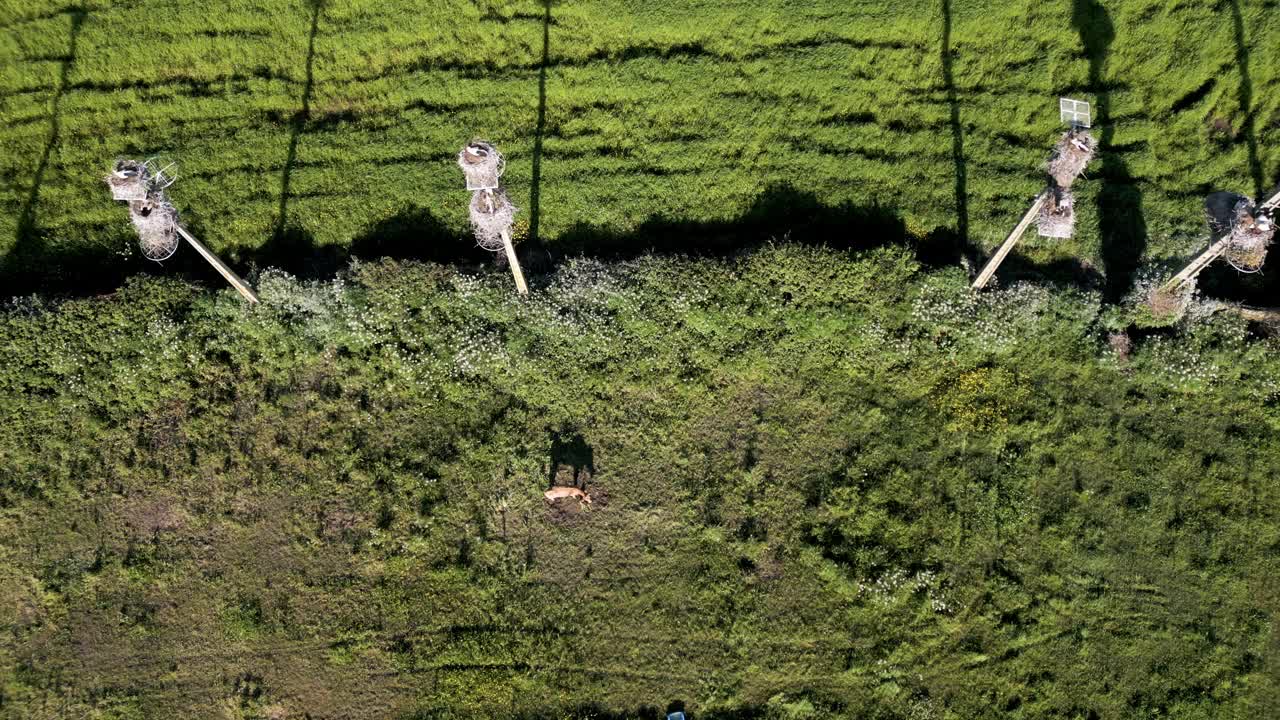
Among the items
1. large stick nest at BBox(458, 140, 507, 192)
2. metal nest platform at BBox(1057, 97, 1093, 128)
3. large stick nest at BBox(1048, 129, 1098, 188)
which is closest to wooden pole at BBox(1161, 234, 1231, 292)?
metal nest platform at BBox(1057, 97, 1093, 128)

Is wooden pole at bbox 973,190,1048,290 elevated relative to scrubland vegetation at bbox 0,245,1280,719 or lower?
elevated

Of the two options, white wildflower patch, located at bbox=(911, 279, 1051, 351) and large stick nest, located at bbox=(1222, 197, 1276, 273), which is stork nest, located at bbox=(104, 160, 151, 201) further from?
large stick nest, located at bbox=(1222, 197, 1276, 273)

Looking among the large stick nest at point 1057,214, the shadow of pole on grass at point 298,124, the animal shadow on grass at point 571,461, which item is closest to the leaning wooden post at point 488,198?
the animal shadow on grass at point 571,461

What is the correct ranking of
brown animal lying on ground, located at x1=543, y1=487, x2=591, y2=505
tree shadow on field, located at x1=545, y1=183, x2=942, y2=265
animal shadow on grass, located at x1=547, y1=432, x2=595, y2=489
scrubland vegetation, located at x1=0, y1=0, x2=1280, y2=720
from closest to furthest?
scrubland vegetation, located at x1=0, y1=0, x2=1280, y2=720 → brown animal lying on ground, located at x1=543, y1=487, x2=591, y2=505 → animal shadow on grass, located at x1=547, y1=432, x2=595, y2=489 → tree shadow on field, located at x1=545, y1=183, x2=942, y2=265

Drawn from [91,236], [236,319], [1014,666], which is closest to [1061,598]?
[1014,666]

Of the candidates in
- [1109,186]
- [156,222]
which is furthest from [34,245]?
[1109,186]

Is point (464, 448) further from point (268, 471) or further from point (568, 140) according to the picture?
point (568, 140)

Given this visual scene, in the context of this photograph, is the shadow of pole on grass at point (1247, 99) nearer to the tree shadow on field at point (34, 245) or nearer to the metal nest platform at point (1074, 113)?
the metal nest platform at point (1074, 113)
